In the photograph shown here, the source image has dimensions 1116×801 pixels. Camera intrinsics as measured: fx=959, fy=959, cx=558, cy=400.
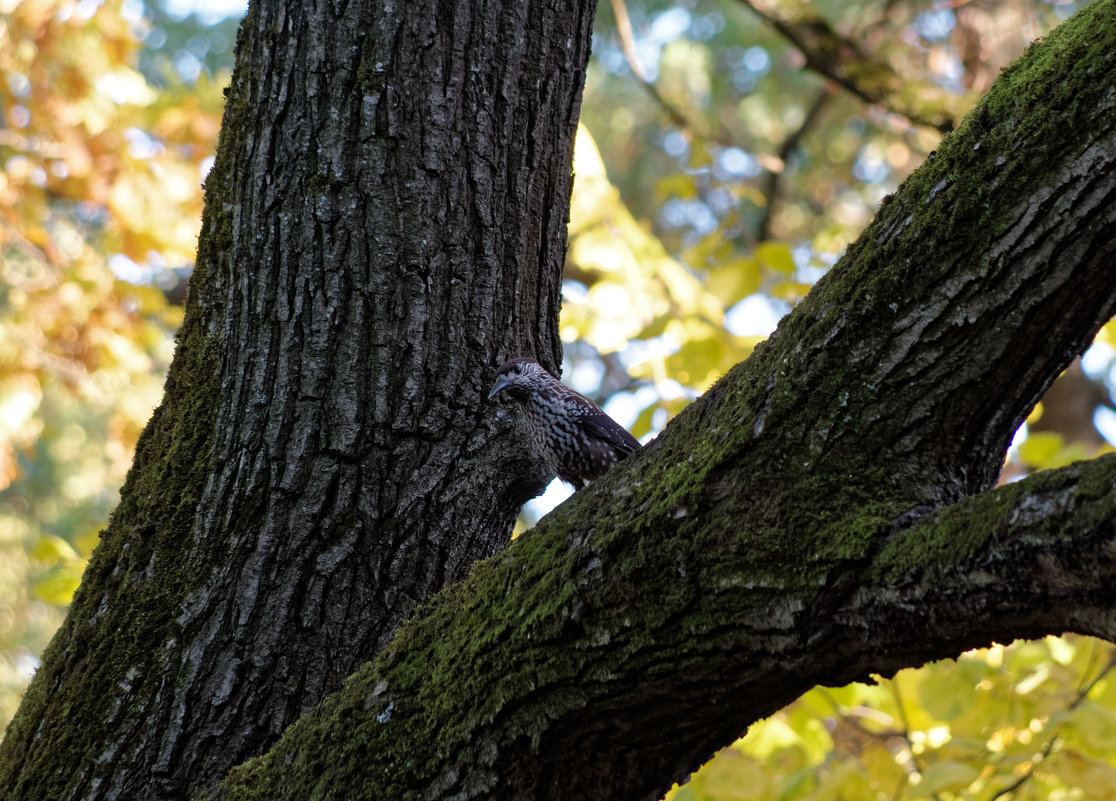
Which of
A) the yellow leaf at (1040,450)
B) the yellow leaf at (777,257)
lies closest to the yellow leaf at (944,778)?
the yellow leaf at (1040,450)

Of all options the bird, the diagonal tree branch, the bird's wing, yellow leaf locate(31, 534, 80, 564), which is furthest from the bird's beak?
the diagonal tree branch

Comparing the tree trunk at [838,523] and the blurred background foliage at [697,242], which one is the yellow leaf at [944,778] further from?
the tree trunk at [838,523]

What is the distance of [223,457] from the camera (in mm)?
2283

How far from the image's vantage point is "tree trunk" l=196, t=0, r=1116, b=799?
136 cm

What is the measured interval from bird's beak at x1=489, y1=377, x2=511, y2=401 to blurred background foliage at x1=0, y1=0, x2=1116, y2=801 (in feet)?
4.35

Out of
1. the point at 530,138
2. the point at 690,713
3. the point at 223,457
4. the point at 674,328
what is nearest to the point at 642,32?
the point at 674,328

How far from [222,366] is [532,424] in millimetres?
865

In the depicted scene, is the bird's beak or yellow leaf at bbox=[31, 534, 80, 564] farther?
yellow leaf at bbox=[31, 534, 80, 564]

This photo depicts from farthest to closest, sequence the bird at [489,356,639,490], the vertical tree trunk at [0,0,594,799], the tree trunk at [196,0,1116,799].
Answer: the bird at [489,356,639,490] → the vertical tree trunk at [0,0,594,799] → the tree trunk at [196,0,1116,799]

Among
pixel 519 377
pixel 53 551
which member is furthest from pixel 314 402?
pixel 53 551

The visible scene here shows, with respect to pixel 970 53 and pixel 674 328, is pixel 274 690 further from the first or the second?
pixel 970 53

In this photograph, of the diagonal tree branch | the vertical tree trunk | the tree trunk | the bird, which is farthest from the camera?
the diagonal tree branch

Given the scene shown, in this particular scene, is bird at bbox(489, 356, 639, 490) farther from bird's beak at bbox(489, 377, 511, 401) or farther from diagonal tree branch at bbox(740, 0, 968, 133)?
diagonal tree branch at bbox(740, 0, 968, 133)

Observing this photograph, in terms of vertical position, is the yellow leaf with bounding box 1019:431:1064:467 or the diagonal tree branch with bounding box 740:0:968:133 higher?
the diagonal tree branch with bounding box 740:0:968:133
